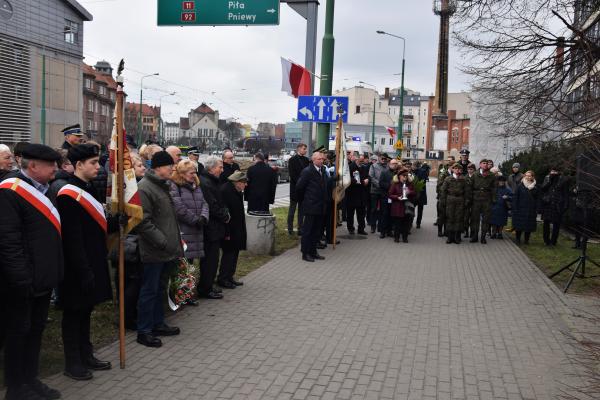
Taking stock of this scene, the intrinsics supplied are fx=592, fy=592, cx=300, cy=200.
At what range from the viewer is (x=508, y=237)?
53.4ft

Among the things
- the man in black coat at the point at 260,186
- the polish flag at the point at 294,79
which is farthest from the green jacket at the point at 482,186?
the man in black coat at the point at 260,186

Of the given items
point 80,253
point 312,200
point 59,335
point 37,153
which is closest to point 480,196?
point 312,200

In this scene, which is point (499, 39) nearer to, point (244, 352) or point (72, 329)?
point (244, 352)

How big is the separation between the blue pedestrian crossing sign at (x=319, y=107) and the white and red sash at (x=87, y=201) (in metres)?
8.82

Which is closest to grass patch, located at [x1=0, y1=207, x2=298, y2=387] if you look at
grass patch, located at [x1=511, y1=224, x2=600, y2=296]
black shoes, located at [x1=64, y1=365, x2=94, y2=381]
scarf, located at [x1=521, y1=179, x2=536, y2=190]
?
black shoes, located at [x1=64, y1=365, x2=94, y2=381]

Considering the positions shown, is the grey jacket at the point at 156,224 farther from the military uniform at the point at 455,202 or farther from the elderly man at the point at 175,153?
the military uniform at the point at 455,202

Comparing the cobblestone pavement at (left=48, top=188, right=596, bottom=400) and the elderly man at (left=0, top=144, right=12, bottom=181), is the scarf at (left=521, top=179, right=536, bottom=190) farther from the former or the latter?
the elderly man at (left=0, top=144, right=12, bottom=181)

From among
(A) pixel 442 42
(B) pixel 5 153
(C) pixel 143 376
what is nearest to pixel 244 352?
(C) pixel 143 376

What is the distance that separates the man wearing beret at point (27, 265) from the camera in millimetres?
4211

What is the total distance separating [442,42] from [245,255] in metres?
81.3

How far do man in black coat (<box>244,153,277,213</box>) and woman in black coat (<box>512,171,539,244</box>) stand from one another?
6.50m

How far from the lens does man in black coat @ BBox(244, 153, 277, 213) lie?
38.3 feet

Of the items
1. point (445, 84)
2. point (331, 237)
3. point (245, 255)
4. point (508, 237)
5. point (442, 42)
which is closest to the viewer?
point (245, 255)

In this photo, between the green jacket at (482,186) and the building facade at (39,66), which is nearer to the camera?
the green jacket at (482,186)
